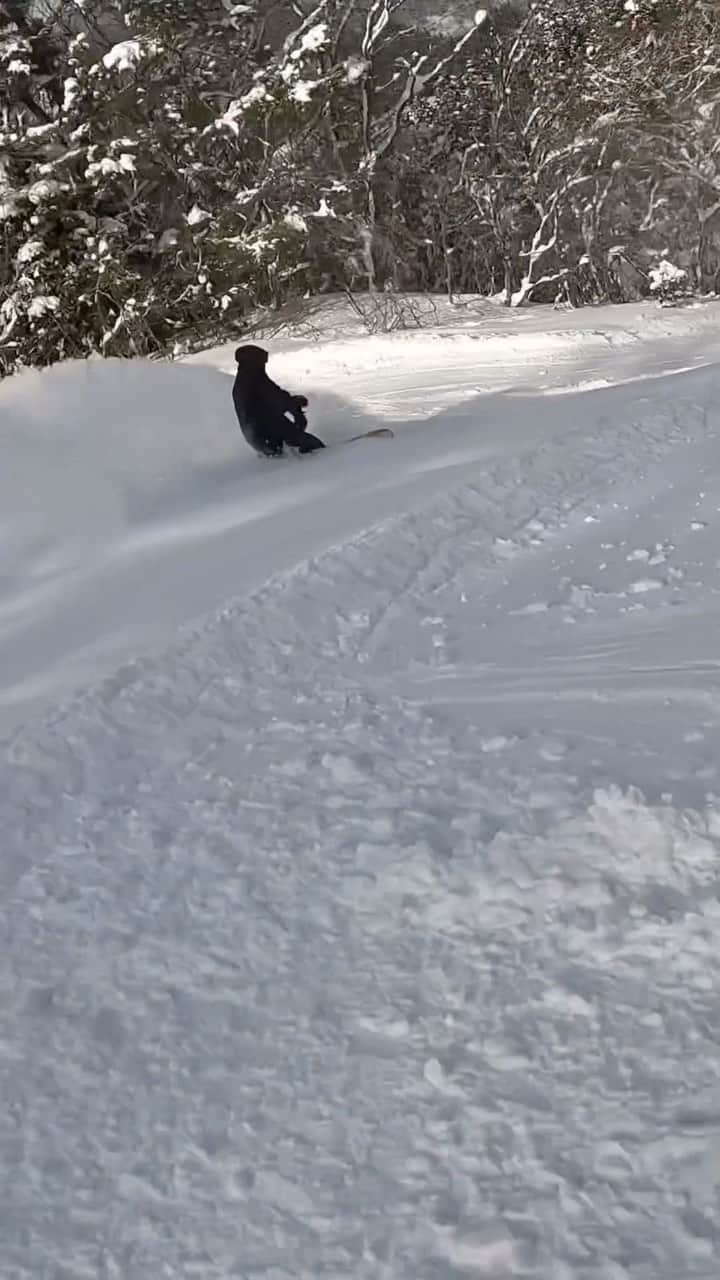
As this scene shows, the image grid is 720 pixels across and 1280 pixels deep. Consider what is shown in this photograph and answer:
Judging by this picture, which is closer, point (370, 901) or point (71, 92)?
point (370, 901)

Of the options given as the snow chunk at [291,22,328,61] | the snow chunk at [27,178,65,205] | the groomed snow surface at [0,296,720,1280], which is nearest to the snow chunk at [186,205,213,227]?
the snow chunk at [27,178,65,205]

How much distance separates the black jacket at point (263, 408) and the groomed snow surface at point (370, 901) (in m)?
2.62

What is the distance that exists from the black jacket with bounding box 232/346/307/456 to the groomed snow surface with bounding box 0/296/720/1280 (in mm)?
2622

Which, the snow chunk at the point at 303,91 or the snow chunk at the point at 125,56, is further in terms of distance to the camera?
the snow chunk at the point at 303,91

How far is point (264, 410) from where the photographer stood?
9359mm

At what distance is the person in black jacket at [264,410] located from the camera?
30.2ft

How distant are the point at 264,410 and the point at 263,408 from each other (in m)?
0.02

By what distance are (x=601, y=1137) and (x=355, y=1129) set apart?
2.04 ft

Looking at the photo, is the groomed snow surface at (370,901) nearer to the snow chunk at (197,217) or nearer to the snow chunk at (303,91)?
the snow chunk at (197,217)

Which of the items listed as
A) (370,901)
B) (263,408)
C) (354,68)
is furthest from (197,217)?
(370,901)

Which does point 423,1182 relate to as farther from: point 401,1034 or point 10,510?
point 10,510

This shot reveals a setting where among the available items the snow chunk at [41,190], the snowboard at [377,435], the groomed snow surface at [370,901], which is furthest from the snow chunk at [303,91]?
the groomed snow surface at [370,901]

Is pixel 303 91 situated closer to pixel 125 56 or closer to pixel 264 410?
pixel 125 56

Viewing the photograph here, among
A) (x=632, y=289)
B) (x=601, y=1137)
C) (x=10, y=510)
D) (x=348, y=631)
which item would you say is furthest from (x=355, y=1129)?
(x=632, y=289)
